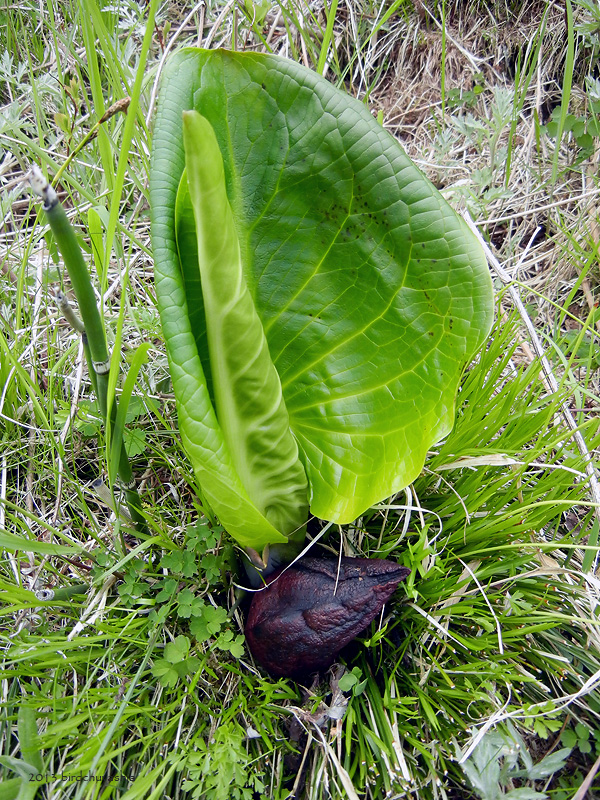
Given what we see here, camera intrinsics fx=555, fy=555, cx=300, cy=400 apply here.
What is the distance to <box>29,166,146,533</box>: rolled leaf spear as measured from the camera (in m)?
0.73

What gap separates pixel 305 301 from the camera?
3.57ft

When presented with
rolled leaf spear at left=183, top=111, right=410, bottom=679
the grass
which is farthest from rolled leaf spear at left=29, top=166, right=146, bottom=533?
rolled leaf spear at left=183, top=111, right=410, bottom=679

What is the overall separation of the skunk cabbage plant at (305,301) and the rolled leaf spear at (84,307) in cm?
13

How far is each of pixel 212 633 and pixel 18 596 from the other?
39 centimetres

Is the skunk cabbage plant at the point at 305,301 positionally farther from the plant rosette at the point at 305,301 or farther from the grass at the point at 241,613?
the grass at the point at 241,613

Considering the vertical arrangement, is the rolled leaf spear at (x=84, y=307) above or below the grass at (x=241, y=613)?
above

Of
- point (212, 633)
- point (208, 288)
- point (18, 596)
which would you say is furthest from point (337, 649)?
point (208, 288)

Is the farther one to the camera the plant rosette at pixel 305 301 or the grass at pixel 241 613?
the grass at pixel 241 613

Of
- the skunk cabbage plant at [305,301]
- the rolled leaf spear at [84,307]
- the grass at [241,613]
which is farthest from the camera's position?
the grass at [241,613]

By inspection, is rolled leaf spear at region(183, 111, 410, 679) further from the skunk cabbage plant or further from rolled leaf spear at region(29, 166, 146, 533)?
rolled leaf spear at region(29, 166, 146, 533)

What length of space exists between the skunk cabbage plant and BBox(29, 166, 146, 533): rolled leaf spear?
126mm

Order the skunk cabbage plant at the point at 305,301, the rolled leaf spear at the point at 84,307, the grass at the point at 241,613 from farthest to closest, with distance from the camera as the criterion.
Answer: the grass at the point at 241,613, the skunk cabbage plant at the point at 305,301, the rolled leaf spear at the point at 84,307

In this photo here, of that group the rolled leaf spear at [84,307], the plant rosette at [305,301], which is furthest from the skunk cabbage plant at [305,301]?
the rolled leaf spear at [84,307]

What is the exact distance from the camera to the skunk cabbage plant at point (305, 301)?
889 mm
